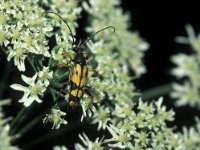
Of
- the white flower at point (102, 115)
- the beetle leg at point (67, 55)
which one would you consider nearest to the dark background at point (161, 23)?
the white flower at point (102, 115)

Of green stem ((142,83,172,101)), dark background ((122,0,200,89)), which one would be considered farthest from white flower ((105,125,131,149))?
dark background ((122,0,200,89))

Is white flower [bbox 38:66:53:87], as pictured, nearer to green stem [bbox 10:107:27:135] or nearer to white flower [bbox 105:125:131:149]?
green stem [bbox 10:107:27:135]

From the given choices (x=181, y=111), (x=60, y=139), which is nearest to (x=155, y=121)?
(x=60, y=139)

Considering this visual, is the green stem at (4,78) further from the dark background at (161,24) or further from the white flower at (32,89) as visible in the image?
the dark background at (161,24)

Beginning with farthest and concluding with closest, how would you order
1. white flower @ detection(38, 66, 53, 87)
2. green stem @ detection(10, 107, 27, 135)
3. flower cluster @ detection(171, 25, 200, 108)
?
flower cluster @ detection(171, 25, 200, 108), green stem @ detection(10, 107, 27, 135), white flower @ detection(38, 66, 53, 87)

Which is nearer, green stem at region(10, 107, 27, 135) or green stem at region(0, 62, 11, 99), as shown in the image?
green stem at region(10, 107, 27, 135)

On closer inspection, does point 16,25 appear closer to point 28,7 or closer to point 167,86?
point 28,7

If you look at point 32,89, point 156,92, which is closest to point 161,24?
point 156,92

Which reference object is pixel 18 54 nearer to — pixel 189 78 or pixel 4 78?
pixel 4 78
